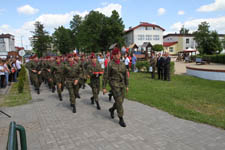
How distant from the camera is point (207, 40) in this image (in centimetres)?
3762

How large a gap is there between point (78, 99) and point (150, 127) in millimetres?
4444

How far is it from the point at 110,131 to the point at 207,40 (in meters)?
38.5

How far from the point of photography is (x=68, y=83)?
272 inches

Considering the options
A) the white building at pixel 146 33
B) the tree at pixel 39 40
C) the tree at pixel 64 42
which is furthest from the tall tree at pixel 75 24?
the tree at pixel 39 40

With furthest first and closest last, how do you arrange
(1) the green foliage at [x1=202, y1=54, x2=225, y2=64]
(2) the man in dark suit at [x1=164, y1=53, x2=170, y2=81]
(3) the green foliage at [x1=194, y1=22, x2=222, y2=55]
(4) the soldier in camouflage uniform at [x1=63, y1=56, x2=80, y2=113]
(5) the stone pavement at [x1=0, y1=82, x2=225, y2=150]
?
(3) the green foliage at [x1=194, y1=22, x2=222, y2=55] → (1) the green foliage at [x1=202, y1=54, x2=225, y2=64] → (2) the man in dark suit at [x1=164, y1=53, x2=170, y2=81] → (4) the soldier in camouflage uniform at [x1=63, y1=56, x2=80, y2=113] → (5) the stone pavement at [x1=0, y1=82, x2=225, y2=150]

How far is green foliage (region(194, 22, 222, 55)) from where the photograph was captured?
122 ft

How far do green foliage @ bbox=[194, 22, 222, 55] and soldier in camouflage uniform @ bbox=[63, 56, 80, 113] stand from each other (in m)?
36.8

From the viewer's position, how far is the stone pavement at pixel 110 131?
4.12 m

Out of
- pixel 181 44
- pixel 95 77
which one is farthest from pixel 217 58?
pixel 181 44

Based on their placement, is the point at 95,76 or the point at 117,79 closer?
the point at 117,79

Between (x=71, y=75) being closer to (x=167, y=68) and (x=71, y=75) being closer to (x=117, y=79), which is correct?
(x=117, y=79)

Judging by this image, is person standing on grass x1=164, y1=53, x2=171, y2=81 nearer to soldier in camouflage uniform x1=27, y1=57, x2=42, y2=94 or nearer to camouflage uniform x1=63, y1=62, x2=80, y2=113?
camouflage uniform x1=63, y1=62, x2=80, y2=113

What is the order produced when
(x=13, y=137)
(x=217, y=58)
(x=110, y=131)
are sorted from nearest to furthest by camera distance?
(x=13, y=137)
(x=110, y=131)
(x=217, y=58)

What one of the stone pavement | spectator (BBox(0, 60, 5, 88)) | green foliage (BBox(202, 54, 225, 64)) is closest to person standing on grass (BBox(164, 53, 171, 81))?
the stone pavement
